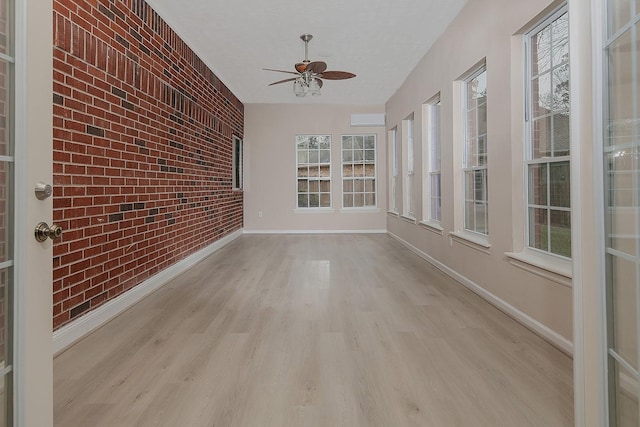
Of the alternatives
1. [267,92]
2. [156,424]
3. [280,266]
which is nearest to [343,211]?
[267,92]

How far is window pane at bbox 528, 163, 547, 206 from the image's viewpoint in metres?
2.58

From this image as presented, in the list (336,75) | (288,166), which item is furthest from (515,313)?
(288,166)

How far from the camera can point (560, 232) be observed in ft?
7.99

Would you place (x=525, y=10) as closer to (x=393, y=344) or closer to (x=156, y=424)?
(x=393, y=344)

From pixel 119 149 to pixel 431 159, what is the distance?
12.3 ft

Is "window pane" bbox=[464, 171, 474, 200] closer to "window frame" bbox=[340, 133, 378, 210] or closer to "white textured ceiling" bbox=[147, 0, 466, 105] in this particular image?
"white textured ceiling" bbox=[147, 0, 466, 105]

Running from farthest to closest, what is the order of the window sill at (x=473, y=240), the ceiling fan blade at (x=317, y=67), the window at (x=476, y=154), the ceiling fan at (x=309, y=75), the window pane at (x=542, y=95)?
1. the ceiling fan at (x=309, y=75)
2. the ceiling fan blade at (x=317, y=67)
3. the window at (x=476, y=154)
4. the window sill at (x=473, y=240)
5. the window pane at (x=542, y=95)

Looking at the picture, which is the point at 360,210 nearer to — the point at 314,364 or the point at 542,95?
the point at 542,95

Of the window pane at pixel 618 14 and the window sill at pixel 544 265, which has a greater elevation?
the window pane at pixel 618 14

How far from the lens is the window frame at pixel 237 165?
285 inches

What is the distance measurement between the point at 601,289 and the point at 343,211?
7.05 meters

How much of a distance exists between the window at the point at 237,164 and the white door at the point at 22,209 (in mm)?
6163

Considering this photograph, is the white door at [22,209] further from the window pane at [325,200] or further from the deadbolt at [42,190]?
the window pane at [325,200]

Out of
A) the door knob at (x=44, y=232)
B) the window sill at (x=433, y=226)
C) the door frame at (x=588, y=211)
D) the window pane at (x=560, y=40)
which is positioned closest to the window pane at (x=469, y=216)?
the window sill at (x=433, y=226)
